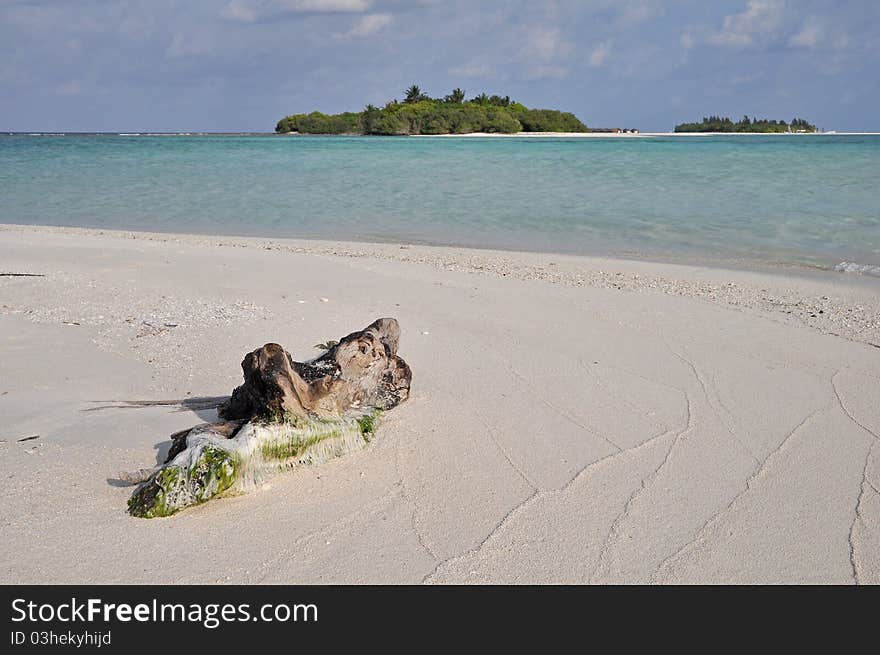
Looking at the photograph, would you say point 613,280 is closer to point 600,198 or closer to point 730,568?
point 730,568

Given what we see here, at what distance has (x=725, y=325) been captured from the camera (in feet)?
22.9

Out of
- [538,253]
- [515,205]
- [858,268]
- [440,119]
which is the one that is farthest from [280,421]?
[440,119]

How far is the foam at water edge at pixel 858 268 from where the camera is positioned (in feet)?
33.5

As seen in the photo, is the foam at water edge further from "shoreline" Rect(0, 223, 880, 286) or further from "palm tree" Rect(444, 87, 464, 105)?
"palm tree" Rect(444, 87, 464, 105)

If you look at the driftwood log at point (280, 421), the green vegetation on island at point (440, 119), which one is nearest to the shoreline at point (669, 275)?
the driftwood log at point (280, 421)

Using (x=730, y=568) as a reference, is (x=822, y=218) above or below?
above

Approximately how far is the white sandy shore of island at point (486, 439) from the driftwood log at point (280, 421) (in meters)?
0.10

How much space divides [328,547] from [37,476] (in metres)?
1.57

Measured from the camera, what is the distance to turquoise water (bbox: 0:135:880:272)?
13406 mm

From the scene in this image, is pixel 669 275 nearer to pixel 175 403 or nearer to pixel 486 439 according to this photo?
pixel 486 439

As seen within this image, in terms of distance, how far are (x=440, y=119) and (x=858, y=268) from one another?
8662cm

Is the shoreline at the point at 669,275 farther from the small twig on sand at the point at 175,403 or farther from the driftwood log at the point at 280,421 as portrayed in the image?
the small twig on sand at the point at 175,403
